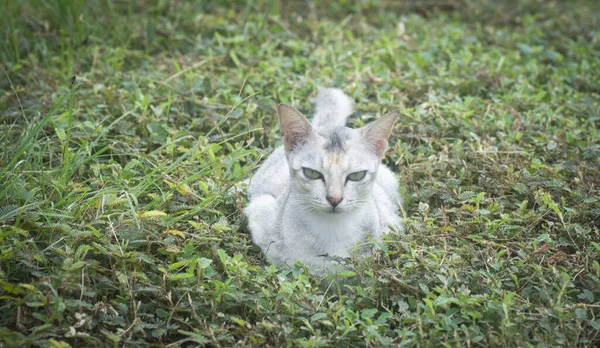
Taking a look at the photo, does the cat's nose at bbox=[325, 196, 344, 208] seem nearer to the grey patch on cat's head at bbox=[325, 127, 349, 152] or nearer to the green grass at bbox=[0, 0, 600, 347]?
the grey patch on cat's head at bbox=[325, 127, 349, 152]

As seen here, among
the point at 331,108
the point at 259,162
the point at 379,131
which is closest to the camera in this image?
the point at 379,131

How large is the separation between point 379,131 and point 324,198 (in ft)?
2.06

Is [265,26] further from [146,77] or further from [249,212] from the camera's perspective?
[249,212]

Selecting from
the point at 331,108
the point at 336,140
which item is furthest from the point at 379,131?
the point at 331,108

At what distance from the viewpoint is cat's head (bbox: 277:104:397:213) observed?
4094 mm

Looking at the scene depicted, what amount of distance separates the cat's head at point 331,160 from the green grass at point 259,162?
17.7 inches

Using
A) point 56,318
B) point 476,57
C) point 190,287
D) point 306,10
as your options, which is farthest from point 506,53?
point 56,318

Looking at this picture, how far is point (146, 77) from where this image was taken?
634 cm

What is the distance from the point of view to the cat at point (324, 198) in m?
4.12

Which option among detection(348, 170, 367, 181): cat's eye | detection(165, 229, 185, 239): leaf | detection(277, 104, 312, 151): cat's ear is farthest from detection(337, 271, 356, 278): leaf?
detection(165, 229, 185, 239): leaf

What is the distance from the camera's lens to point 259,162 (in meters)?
5.50

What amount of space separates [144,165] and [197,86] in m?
1.35

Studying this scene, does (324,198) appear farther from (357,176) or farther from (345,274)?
(345,274)

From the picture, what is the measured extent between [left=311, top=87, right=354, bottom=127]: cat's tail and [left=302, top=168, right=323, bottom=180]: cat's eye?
1.35 meters
